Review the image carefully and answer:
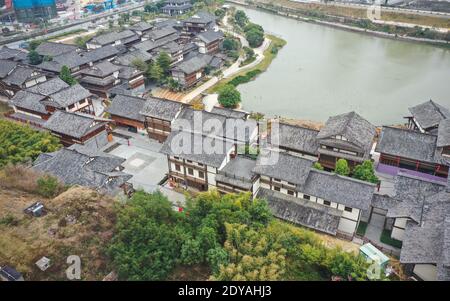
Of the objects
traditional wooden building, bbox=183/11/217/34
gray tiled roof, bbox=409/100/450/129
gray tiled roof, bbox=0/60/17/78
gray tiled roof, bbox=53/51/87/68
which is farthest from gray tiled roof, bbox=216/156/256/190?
traditional wooden building, bbox=183/11/217/34

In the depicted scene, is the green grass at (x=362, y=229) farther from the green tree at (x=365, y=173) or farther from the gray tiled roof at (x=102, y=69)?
the gray tiled roof at (x=102, y=69)

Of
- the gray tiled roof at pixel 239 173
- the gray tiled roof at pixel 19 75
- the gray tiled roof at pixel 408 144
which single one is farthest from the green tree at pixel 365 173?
the gray tiled roof at pixel 19 75

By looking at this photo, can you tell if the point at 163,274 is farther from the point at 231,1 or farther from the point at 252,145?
the point at 231,1

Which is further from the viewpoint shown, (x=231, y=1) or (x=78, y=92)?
(x=231, y=1)

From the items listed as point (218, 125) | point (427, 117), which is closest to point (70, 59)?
point (218, 125)

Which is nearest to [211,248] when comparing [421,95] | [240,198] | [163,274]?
[163,274]

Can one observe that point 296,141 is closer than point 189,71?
Yes

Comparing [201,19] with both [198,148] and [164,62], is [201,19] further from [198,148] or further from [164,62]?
[198,148]
